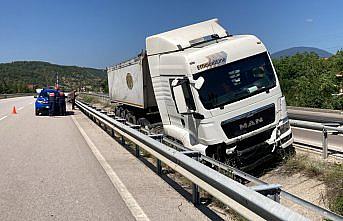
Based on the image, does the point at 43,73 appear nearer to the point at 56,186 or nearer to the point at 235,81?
the point at 235,81

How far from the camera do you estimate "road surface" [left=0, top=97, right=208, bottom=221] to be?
225 inches

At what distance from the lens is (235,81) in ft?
29.3

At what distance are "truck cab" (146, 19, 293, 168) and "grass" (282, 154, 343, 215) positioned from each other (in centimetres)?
48

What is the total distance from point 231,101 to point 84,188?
134 inches

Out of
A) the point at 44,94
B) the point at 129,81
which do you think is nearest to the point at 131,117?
the point at 129,81

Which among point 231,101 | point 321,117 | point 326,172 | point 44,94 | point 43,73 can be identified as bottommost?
A: point 321,117

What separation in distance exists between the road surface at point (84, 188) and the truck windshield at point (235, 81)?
1.98 meters

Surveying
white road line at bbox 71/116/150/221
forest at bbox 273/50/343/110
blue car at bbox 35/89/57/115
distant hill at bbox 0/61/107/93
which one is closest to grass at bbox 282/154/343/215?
white road line at bbox 71/116/150/221

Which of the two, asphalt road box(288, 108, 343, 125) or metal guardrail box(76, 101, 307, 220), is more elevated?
metal guardrail box(76, 101, 307, 220)

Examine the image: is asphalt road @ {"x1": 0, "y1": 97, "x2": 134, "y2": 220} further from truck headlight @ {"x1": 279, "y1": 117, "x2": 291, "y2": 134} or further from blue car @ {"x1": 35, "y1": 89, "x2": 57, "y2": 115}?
blue car @ {"x1": 35, "y1": 89, "x2": 57, "y2": 115}

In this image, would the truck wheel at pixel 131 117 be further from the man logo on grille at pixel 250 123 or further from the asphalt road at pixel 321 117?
the asphalt road at pixel 321 117

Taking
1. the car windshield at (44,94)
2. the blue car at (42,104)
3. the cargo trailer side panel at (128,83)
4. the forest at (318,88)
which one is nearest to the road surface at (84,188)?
the cargo trailer side panel at (128,83)

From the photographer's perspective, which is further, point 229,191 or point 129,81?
point 129,81

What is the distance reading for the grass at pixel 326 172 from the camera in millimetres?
5878
